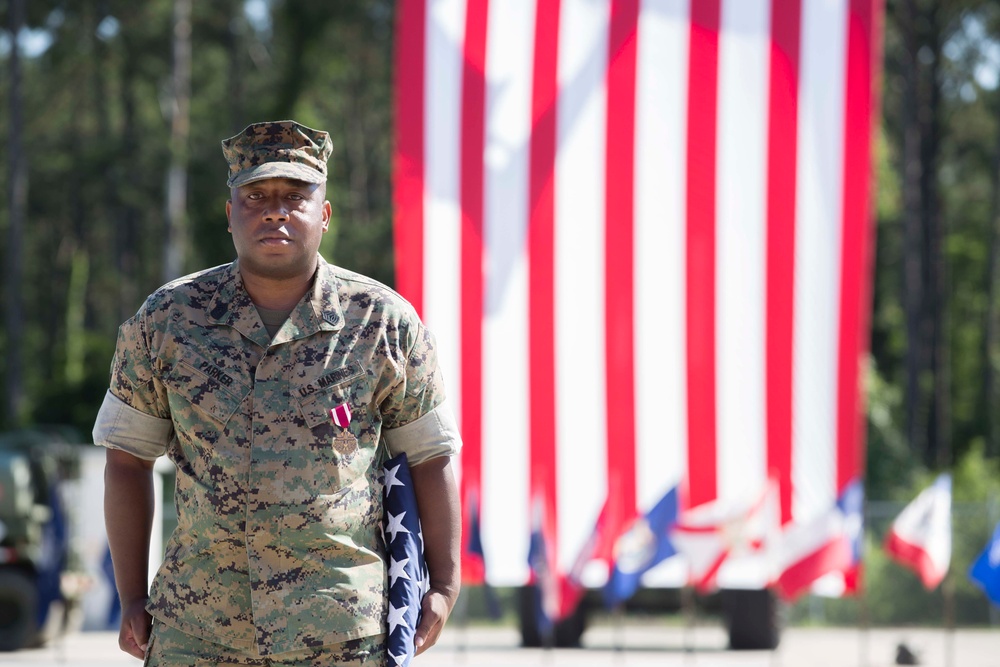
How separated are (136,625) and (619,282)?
22.4 feet

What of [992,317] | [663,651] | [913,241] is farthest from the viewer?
[992,317]

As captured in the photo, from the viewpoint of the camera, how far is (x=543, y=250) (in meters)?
9.58

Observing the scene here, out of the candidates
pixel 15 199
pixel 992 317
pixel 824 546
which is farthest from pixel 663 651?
pixel 992 317

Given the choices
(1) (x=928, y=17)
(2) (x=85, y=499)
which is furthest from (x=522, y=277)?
(1) (x=928, y=17)

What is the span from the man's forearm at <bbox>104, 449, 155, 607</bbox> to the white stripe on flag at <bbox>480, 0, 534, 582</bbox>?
6.56 metres

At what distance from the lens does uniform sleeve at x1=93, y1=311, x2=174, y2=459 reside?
2930 millimetres

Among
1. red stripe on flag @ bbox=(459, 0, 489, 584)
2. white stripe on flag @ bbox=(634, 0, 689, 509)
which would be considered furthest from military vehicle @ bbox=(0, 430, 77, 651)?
white stripe on flag @ bbox=(634, 0, 689, 509)

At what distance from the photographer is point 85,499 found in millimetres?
16609

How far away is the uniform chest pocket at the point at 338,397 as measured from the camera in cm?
286

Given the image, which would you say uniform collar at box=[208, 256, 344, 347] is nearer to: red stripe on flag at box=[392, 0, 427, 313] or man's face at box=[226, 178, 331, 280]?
man's face at box=[226, 178, 331, 280]

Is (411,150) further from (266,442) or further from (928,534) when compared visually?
(266,442)

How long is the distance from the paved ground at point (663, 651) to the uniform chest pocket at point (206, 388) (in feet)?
30.4

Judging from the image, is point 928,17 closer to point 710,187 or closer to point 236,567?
point 710,187

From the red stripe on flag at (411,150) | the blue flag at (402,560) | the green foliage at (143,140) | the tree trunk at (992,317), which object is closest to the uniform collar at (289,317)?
the blue flag at (402,560)
